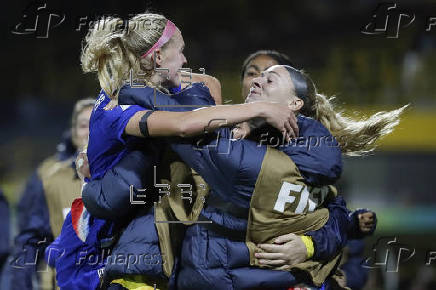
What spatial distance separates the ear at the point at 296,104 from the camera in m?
2.89

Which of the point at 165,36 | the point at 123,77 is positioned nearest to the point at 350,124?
the point at 165,36

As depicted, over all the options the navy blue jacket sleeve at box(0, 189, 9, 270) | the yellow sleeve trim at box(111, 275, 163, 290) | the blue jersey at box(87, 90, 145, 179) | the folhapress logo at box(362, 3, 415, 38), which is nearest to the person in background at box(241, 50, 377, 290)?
the yellow sleeve trim at box(111, 275, 163, 290)

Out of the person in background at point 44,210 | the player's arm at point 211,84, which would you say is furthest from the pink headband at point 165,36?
the person in background at point 44,210

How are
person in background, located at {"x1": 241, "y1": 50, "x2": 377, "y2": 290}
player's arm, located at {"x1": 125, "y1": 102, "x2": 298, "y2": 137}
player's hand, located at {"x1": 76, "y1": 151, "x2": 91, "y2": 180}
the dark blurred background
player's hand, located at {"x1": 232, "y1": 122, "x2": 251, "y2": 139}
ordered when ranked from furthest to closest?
the dark blurred background
player's hand, located at {"x1": 76, "y1": 151, "x2": 91, "y2": 180}
player's hand, located at {"x1": 232, "y1": 122, "x2": 251, "y2": 139}
person in background, located at {"x1": 241, "y1": 50, "x2": 377, "y2": 290}
player's arm, located at {"x1": 125, "y1": 102, "x2": 298, "y2": 137}

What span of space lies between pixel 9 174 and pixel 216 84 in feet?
27.3

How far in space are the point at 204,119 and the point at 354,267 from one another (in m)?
2.33

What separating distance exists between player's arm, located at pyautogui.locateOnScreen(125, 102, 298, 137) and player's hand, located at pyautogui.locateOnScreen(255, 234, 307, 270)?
15.4 inches

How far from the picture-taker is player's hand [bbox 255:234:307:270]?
2.60 metres

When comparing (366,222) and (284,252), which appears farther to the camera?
(366,222)

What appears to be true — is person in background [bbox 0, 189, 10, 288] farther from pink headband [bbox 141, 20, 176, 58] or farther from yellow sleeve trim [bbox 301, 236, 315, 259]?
yellow sleeve trim [bbox 301, 236, 315, 259]

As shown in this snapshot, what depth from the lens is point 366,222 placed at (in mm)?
3357

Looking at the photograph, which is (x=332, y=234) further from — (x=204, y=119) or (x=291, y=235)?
(x=204, y=119)

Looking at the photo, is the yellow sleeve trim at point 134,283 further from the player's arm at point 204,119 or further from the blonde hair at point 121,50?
the blonde hair at point 121,50

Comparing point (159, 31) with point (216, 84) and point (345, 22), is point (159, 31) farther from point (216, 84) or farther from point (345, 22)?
point (345, 22)
